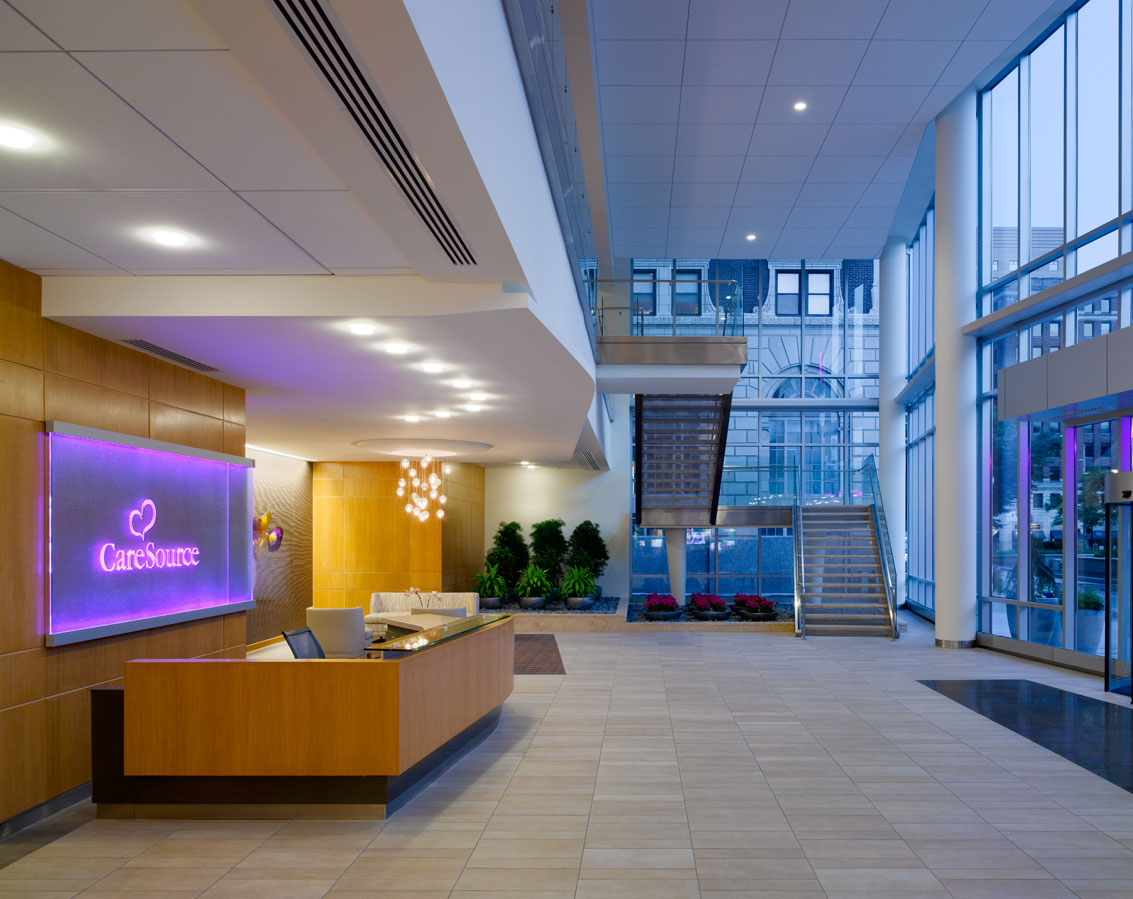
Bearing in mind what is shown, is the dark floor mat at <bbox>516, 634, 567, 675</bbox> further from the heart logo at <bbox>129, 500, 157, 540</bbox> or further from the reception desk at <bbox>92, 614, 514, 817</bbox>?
the reception desk at <bbox>92, 614, 514, 817</bbox>

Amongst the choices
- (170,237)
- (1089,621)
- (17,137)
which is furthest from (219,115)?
(1089,621)

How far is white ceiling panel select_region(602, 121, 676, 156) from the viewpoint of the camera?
12.7 meters

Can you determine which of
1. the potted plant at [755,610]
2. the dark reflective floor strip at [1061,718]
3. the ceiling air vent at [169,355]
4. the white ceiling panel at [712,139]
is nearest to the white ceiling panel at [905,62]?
the white ceiling panel at [712,139]

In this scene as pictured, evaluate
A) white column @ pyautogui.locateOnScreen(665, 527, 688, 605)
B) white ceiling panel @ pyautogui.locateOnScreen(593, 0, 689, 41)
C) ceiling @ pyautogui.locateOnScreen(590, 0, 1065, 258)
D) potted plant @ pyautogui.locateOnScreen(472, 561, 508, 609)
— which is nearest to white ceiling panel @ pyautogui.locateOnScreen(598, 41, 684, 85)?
ceiling @ pyautogui.locateOnScreen(590, 0, 1065, 258)

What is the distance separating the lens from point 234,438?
9.02 m

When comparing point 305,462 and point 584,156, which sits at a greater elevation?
point 584,156

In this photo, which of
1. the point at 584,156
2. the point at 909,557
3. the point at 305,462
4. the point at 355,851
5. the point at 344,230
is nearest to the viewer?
the point at 344,230

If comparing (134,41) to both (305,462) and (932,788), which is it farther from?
(305,462)

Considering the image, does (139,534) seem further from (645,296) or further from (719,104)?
(719,104)

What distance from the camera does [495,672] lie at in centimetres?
836

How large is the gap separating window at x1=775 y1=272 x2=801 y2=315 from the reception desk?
2021 centimetres

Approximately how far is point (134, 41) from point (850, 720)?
27.7 ft

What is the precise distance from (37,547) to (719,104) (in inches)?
387

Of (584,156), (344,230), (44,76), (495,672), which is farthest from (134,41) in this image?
(584,156)
